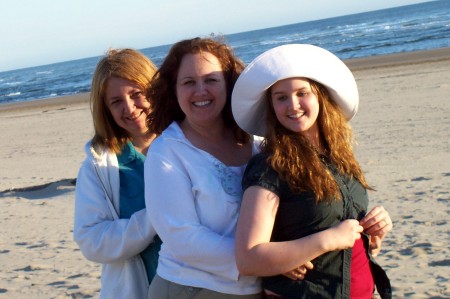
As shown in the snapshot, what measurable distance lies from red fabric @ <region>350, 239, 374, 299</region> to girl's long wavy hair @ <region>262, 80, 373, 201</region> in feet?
0.80

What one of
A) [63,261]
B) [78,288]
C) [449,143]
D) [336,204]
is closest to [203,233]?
[336,204]

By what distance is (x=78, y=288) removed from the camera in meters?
6.21

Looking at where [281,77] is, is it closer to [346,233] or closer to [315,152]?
[315,152]

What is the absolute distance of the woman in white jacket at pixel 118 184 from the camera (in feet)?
9.46

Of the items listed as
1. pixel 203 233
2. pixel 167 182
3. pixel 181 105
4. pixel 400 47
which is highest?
pixel 181 105

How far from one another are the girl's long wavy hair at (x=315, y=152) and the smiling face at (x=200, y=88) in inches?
9.4

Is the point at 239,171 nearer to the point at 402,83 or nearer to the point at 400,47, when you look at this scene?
the point at 402,83

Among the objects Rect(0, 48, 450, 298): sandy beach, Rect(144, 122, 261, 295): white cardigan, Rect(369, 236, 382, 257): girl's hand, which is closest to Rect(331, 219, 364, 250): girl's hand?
Rect(369, 236, 382, 257): girl's hand

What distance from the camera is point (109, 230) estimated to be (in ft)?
9.47

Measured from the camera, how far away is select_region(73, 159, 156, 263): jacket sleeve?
285 cm

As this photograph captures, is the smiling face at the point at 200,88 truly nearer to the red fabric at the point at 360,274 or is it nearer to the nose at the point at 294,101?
the nose at the point at 294,101

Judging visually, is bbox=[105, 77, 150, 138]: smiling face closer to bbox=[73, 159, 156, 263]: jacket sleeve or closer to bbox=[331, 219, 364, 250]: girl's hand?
bbox=[73, 159, 156, 263]: jacket sleeve

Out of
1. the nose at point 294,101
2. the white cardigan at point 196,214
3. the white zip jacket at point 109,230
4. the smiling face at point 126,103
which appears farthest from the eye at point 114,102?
the nose at point 294,101

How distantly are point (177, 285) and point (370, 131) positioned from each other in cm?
989
